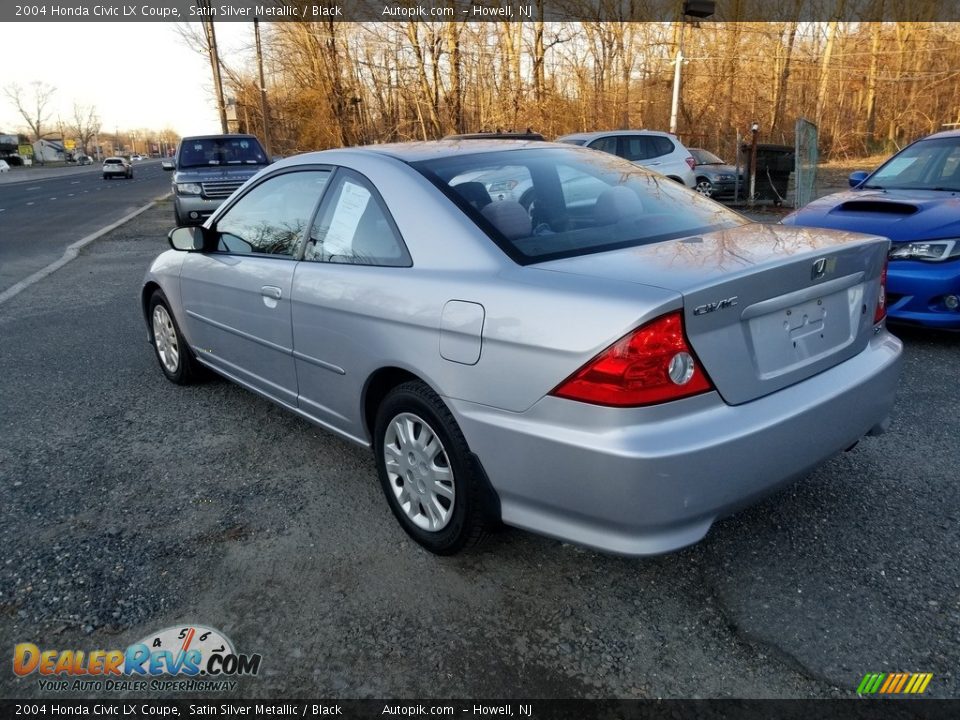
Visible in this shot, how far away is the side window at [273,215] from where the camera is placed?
138 inches

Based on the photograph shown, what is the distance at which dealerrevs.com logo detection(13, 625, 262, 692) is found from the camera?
2.25 metres

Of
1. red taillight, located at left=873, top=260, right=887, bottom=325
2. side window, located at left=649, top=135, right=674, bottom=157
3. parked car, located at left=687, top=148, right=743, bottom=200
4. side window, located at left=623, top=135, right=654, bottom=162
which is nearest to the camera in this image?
red taillight, located at left=873, top=260, right=887, bottom=325

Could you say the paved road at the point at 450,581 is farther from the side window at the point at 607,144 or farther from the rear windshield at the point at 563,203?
the side window at the point at 607,144

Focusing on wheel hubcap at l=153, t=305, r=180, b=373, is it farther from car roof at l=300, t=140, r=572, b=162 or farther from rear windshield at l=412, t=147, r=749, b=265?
rear windshield at l=412, t=147, r=749, b=265

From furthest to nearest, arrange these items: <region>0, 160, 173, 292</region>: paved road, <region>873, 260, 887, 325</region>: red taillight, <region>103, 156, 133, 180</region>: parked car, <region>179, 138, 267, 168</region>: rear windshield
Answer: <region>103, 156, 133, 180</region>: parked car → <region>179, 138, 267, 168</region>: rear windshield → <region>0, 160, 173, 292</region>: paved road → <region>873, 260, 887, 325</region>: red taillight

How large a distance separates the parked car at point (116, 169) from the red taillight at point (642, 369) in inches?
2240

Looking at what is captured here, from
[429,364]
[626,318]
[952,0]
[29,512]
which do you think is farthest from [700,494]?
[952,0]

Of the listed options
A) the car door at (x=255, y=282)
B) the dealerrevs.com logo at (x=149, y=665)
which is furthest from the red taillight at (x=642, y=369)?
the car door at (x=255, y=282)

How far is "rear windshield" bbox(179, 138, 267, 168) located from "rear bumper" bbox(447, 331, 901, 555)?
13.8 metres

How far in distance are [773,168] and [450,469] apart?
15.5 metres

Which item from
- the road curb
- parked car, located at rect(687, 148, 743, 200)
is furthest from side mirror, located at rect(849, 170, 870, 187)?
parked car, located at rect(687, 148, 743, 200)

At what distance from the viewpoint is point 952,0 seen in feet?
96.1

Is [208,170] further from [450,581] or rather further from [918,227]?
[450,581]

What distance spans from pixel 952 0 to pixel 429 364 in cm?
3582
